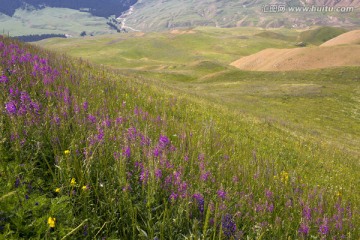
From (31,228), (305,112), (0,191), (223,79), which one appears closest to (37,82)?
(0,191)

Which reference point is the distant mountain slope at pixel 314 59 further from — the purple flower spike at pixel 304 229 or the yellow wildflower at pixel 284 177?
the purple flower spike at pixel 304 229

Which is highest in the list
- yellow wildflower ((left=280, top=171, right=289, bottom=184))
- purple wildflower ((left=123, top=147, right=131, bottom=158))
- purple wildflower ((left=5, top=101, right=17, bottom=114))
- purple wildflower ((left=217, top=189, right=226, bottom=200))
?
purple wildflower ((left=5, top=101, right=17, bottom=114))

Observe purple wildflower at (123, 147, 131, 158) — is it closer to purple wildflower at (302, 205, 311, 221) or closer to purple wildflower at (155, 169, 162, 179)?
purple wildflower at (155, 169, 162, 179)

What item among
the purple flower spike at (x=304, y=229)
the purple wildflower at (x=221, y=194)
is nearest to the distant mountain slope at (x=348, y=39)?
the purple flower spike at (x=304, y=229)

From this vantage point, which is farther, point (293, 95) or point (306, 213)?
point (293, 95)

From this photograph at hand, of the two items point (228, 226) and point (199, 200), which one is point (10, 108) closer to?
point (199, 200)

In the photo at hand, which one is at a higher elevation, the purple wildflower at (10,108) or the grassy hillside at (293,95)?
the purple wildflower at (10,108)

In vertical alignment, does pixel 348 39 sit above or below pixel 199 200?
above

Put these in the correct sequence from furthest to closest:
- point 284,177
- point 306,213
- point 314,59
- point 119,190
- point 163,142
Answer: point 314,59
point 284,177
point 163,142
point 306,213
point 119,190

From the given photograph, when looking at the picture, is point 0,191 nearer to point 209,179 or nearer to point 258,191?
point 209,179

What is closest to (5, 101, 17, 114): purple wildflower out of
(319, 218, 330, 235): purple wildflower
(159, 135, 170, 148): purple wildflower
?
(159, 135, 170, 148): purple wildflower

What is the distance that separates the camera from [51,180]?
3.76m

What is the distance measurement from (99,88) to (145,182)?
16.9ft

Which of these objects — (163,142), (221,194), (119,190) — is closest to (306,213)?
(221,194)
